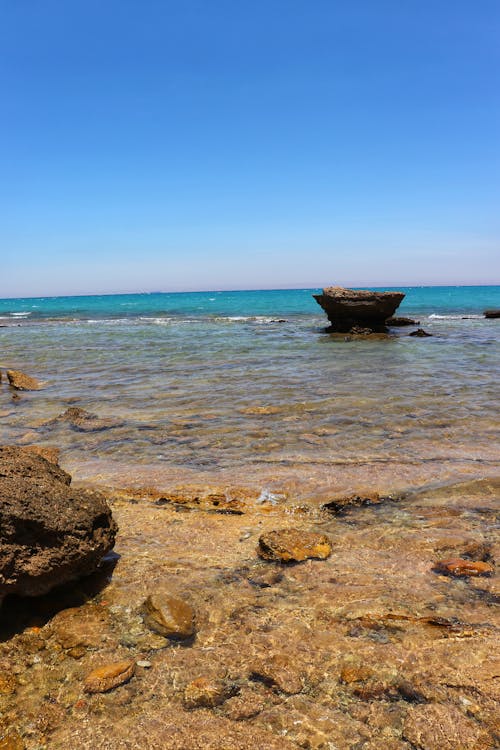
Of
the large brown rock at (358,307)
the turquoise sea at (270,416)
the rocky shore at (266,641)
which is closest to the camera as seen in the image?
the rocky shore at (266,641)

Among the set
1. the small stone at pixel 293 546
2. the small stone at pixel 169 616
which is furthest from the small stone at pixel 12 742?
the small stone at pixel 293 546

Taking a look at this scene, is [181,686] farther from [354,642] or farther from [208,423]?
[208,423]

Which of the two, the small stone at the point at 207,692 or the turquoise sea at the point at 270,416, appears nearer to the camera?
the small stone at the point at 207,692

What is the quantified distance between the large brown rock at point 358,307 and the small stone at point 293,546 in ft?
73.0

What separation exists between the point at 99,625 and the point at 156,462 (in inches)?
131

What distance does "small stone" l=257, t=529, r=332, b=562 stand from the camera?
3.82 m

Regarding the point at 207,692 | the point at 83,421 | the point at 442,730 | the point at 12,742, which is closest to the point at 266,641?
the point at 207,692

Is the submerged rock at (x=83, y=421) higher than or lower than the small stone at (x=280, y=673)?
higher

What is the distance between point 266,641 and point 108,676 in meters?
0.92

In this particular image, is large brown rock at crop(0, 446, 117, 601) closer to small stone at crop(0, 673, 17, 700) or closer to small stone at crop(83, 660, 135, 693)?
small stone at crop(0, 673, 17, 700)

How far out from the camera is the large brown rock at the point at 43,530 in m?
3.10

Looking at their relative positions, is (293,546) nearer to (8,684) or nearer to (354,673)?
(354,673)

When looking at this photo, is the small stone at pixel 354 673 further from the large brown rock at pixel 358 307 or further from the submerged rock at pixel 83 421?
the large brown rock at pixel 358 307

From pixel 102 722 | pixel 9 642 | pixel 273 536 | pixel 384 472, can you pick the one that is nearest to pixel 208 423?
pixel 384 472
